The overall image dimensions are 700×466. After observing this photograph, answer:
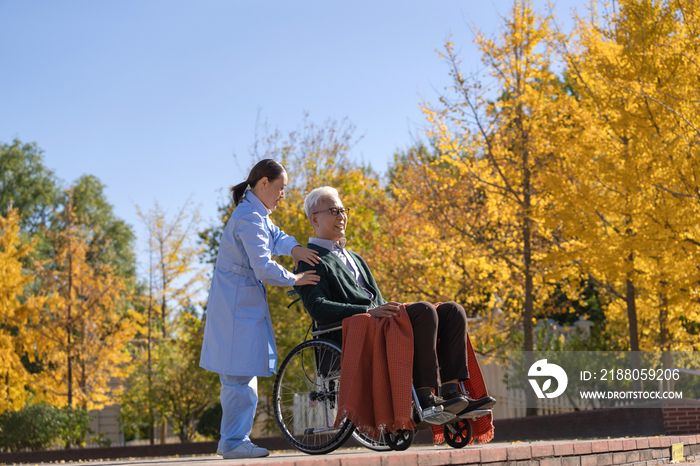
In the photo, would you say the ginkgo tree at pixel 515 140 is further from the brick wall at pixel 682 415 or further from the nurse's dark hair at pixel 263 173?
the nurse's dark hair at pixel 263 173

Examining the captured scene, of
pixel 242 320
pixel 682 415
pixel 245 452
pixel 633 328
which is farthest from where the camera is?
pixel 633 328

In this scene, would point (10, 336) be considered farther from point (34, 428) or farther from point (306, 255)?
point (306, 255)

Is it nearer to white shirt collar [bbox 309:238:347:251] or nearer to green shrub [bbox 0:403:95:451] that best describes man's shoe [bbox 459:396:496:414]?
white shirt collar [bbox 309:238:347:251]

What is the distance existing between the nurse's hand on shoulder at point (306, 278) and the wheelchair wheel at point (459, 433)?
1140 mm

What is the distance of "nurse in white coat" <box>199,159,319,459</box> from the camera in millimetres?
3617

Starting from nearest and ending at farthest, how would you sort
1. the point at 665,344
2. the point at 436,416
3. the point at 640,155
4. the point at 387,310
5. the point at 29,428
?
the point at 436,416
the point at 387,310
the point at 640,155
the point at 665,344
the point at 29,428

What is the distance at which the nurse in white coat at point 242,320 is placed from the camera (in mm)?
3617

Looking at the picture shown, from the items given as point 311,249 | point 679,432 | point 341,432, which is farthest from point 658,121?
point 341,432

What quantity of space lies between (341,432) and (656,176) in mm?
6523

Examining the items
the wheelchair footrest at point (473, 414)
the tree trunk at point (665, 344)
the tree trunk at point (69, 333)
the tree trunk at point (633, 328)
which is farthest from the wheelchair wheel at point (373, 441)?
the tree trunk at point (69, 333)

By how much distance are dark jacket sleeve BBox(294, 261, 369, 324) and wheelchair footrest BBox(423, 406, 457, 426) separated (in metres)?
0.68

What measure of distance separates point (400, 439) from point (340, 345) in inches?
24.4

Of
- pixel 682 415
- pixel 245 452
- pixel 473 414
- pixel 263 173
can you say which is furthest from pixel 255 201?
pixel 682 415

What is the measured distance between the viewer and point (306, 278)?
3762 mm
